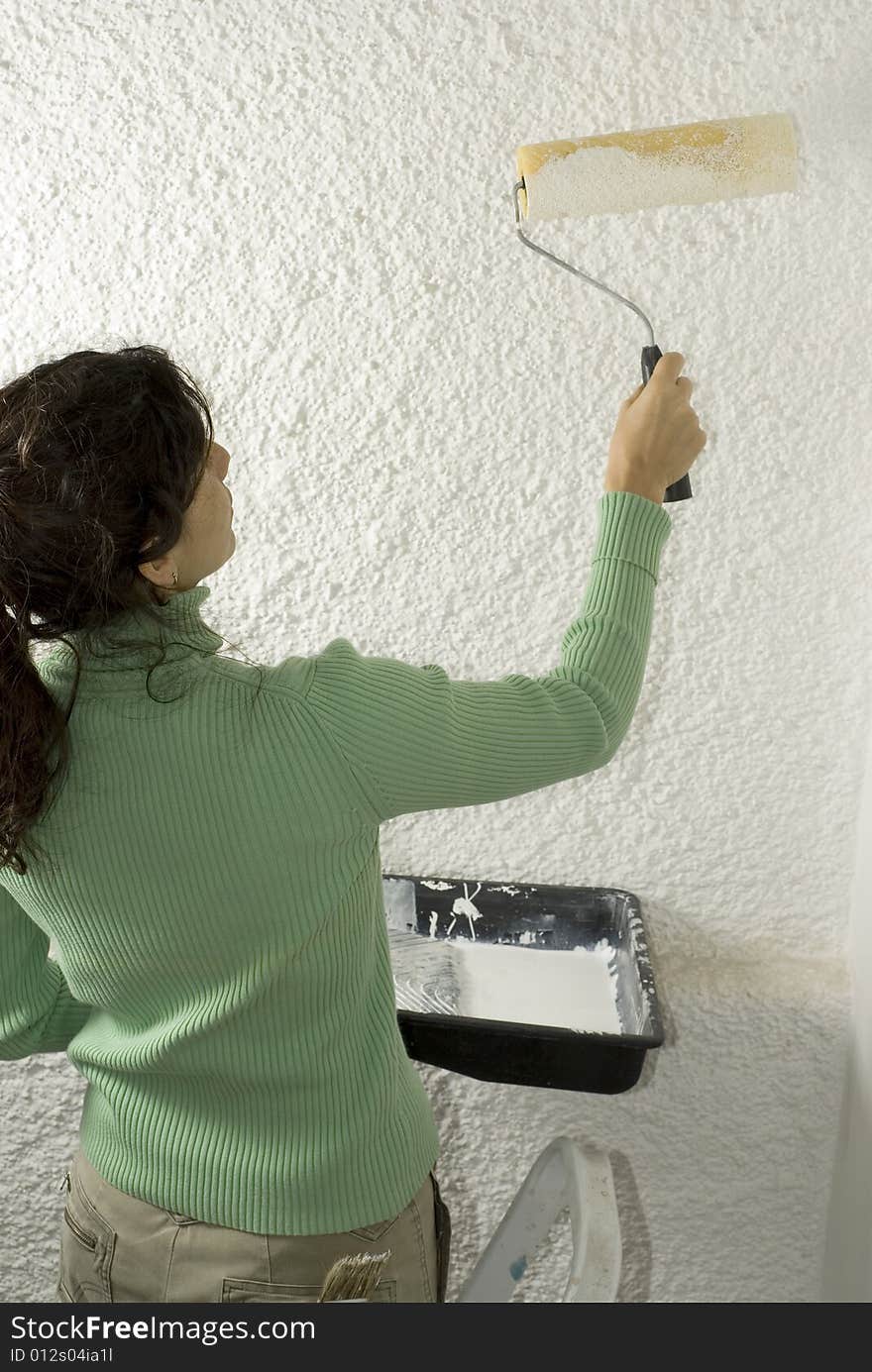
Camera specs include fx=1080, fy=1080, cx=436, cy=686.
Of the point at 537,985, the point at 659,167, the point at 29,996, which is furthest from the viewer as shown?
the point at 537,985

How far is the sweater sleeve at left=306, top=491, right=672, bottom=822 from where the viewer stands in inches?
24.6

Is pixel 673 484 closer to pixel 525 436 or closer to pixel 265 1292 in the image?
pixel 525 436

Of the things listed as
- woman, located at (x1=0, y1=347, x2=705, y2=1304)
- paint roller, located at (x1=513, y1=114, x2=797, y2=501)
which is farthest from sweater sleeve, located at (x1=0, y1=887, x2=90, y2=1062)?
paint roller, located at (x1=513, y1=114, x2=797, y2=501)

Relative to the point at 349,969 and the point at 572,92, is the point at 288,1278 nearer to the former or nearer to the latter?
the point at 349,969

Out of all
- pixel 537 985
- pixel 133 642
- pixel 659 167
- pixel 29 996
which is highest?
pixel 659 167

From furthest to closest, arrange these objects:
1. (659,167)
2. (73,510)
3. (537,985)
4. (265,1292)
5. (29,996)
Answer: (537,985) < (659,167) < (29,996) < (265,1292) < (73,510)

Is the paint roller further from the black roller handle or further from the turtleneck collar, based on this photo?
the turtleneck collar

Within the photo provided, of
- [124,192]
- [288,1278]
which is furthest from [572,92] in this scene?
[288,1278]

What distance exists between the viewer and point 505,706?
66 centimetres

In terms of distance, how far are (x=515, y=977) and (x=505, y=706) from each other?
22.6 inches

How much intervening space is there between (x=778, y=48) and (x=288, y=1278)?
1106mm

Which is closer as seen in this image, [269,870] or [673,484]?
[269,870]

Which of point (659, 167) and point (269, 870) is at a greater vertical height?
point (659, 167)

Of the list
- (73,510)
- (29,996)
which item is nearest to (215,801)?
(73,510)
